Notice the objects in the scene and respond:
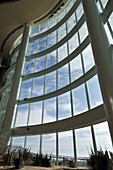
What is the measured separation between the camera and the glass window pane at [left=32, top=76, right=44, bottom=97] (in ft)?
31.7

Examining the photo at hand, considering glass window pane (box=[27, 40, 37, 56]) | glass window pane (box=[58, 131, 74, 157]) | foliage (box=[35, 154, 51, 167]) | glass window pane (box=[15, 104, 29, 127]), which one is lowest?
foliage (box=[35, 154, 51, 167])

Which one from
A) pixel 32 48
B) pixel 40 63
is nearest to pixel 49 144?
pixel 40 63

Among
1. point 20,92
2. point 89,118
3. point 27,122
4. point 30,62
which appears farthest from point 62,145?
point 30,62

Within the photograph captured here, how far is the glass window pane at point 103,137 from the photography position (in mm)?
4766

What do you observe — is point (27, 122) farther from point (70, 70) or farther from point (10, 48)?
point (10, 48)

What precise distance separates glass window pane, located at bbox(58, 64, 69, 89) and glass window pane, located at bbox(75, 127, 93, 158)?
134 inches

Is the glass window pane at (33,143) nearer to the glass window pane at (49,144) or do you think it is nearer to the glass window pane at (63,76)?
the glass window pane at (49,144)

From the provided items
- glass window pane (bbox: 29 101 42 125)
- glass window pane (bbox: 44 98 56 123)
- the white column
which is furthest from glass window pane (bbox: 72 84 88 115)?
the white column

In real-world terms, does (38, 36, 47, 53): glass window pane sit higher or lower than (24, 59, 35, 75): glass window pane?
higher

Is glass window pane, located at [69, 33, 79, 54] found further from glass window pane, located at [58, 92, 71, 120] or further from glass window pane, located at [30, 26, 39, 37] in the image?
glass window pane, located at [30, 26, 39, 37]

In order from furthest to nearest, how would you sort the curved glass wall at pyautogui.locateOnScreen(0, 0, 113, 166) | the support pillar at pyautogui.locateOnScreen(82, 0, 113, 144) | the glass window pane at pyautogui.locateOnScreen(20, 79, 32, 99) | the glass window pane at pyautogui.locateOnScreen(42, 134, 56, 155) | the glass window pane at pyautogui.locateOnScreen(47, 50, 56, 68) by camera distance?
the glass window pane at pyautogui.locateOnScreen(47, 50, 56, 68) < the glass window pane at pyautogui.locateOnScreen(20, 79, 32, 99) < the glass window pane at pyautogui.locateOnScreen(42, 134, 56, 155) < the curved glass wall at pyautogui.locateOnScreen(0, 0, 113, 166) < the support pillar at pyautogui.locateOnScreen(82, 0, 113, 144)

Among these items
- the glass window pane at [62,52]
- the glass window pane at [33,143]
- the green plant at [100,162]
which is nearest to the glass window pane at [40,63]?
the glass window pane at [62,52]

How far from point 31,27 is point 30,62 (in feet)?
16.4

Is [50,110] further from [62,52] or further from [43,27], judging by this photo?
[43,27]
